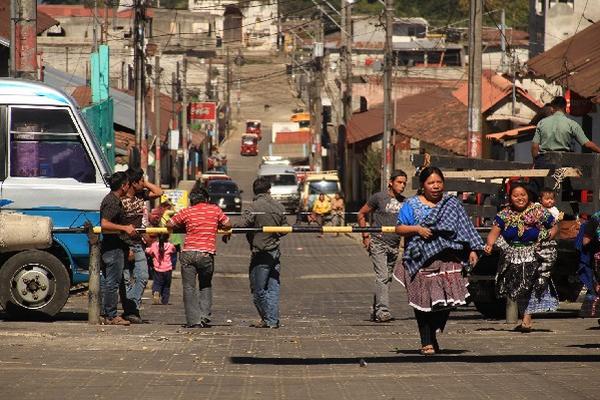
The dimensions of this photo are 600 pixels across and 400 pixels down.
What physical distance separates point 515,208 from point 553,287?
994 mm

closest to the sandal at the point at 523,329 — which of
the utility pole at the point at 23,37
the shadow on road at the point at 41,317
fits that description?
the shadow on road at the point at 41,317

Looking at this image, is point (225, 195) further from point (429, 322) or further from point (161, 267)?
point (429, 322)

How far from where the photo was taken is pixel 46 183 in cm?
1716

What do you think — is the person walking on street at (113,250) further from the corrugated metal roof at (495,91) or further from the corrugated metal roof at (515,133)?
the corrugated metal roof at (495,91)

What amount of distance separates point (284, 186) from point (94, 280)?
2103 inches

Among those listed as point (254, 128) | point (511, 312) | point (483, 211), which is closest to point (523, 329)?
point (511, 312)

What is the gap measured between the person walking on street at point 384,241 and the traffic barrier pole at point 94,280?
3514 millimetres

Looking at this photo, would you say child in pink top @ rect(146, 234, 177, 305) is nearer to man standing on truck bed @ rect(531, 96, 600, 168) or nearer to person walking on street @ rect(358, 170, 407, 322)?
person walking on street @ rect(358, 170, 407, 322)

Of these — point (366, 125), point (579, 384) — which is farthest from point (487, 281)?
point (366, 125)

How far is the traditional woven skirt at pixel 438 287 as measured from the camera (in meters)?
12.1

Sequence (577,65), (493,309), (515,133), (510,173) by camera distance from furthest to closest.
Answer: (515,133) → (577,65) → (493,309) → (510,173)

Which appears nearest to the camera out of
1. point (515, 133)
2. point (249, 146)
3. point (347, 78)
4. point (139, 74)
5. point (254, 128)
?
point (515, 133)

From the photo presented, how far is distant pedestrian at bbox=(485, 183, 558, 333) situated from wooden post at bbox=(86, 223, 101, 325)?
4.70 meters

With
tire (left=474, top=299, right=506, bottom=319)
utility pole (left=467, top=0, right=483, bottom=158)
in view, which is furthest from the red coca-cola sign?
tire (left=474, top=299, right=506, bottom=319)
